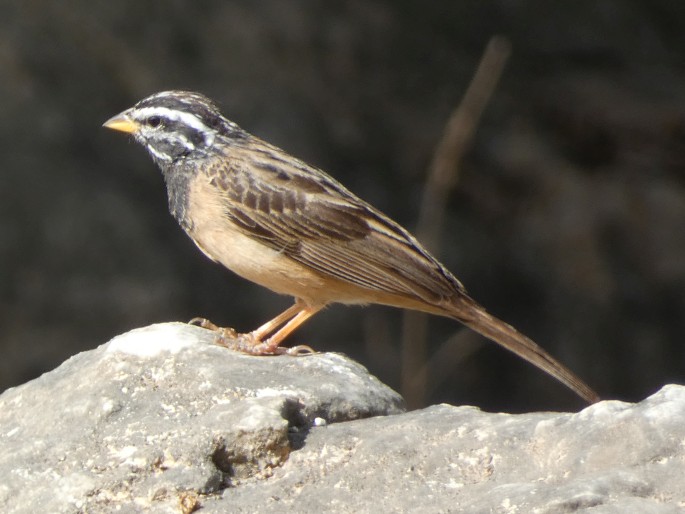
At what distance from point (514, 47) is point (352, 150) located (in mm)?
1752

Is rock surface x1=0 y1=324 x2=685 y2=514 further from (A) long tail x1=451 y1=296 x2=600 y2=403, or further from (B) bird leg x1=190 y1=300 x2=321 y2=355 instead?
(A) long tail x1=451 y1=296 x2=600 y2=403

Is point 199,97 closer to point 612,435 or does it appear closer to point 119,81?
point 119,81

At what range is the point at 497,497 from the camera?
428 centimetres

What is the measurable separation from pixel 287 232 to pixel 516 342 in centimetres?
145

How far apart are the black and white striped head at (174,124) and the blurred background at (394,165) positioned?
238 centimetres

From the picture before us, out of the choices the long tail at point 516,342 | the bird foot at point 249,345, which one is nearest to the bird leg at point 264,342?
the bird foot at point 249,345

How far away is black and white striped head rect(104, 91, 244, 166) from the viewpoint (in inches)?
295

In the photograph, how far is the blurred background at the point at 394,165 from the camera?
32.1ft

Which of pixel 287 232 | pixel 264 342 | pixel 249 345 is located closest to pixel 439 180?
pixel 287 232

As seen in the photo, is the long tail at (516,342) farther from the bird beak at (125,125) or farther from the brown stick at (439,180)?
the brown stick at (439,180)

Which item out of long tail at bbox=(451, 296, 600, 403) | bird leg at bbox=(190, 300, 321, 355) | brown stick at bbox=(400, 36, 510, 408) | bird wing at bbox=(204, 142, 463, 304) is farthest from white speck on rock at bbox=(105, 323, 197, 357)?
brown stick at bbox=(400, 36, 510, 408)

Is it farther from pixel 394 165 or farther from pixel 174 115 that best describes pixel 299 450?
pixel 394 165

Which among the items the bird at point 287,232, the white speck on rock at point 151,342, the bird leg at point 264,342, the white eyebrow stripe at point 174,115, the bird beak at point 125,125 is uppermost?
the white eyebrow stripe at point 174,115

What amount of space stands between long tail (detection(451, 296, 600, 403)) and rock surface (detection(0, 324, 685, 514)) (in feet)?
5.40
